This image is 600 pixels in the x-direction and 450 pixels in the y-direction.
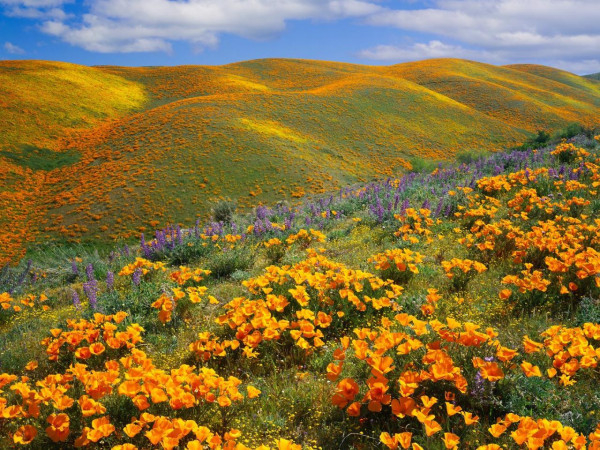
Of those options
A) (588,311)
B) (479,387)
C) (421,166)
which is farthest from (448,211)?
(421,166)

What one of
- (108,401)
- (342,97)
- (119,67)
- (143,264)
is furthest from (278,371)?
(119,67)

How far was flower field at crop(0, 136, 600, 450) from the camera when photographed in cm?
236

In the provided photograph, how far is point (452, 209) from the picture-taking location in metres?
8.19

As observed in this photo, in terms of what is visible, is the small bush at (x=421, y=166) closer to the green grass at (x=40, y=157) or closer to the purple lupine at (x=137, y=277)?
the purple lupine at (x=137, y=277)

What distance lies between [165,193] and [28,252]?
19.3ft

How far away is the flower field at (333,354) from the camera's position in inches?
92.7

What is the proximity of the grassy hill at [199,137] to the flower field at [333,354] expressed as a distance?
12182mm

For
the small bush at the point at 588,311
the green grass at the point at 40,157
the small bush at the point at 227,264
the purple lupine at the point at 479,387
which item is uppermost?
the green grass at the point at 40,157

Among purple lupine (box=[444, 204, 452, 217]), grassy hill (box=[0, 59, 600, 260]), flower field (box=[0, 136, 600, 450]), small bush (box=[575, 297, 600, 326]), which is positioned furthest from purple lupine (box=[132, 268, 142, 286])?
grassy hill (box=[0, 59, 600, 260])

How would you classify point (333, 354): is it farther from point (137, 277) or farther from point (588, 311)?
point (137, 277)

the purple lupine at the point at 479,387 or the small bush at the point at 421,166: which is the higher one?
the small bush at the point at 421,166

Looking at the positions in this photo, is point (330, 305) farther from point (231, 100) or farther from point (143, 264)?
point (231, 100)

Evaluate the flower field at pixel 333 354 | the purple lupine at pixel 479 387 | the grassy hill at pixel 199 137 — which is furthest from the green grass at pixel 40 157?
the purple lupine at pixel 479 387

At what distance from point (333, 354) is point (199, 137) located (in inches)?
877
